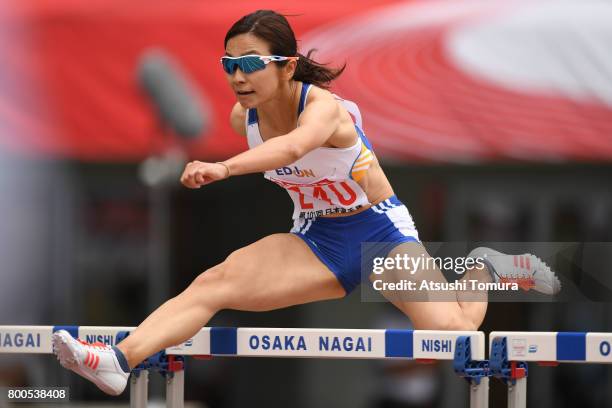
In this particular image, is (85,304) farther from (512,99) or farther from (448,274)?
(448,274)

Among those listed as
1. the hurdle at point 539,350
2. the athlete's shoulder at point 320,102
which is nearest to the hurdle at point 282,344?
the hurdle at point 539,350

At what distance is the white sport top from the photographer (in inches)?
208

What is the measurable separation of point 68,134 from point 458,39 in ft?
11.5

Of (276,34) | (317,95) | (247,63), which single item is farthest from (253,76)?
(317,95)

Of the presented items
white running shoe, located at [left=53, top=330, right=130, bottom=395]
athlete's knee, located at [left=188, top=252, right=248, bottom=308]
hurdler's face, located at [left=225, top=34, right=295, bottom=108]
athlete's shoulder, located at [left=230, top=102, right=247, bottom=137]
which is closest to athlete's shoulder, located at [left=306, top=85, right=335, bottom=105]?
hurdler's face, located at [left=225, top=34, right=295, bottom=108]

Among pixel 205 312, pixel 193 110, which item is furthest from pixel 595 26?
pixel 205 312

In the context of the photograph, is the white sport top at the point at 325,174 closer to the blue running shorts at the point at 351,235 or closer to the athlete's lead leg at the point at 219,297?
the blue running shorts at the point at 351,235

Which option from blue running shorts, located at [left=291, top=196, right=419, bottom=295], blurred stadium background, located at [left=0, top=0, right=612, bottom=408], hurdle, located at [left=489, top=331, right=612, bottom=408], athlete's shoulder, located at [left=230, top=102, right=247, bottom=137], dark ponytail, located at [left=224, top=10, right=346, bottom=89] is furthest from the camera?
blurred stadium background, located at [left=0, top=0, right=612, bottom=408]

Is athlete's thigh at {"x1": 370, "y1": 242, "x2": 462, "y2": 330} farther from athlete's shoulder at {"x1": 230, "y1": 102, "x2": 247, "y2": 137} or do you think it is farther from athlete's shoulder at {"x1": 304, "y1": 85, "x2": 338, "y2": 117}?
athlete's shoulder at {"x1": 230, "y1": 102, "x2": 247, "y2": 137}

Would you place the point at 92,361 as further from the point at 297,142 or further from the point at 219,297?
the point at 297,142

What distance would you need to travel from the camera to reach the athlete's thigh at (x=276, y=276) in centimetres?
525

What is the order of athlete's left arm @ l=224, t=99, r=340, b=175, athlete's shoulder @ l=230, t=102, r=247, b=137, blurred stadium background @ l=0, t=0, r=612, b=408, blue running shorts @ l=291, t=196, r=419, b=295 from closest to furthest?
athlete's left arm @ l=224, t=99, r=340, b=175 < blue running shorts @ l=291, t=196, r=419, b=295 < athlete's shoulder @ l=230, t=102, r=247, b=137 < blurred stadium background @ l=0, t=0, r=612, b=408

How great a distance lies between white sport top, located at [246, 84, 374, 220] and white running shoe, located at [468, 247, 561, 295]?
0.67 meters

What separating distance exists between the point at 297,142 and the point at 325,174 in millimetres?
502
